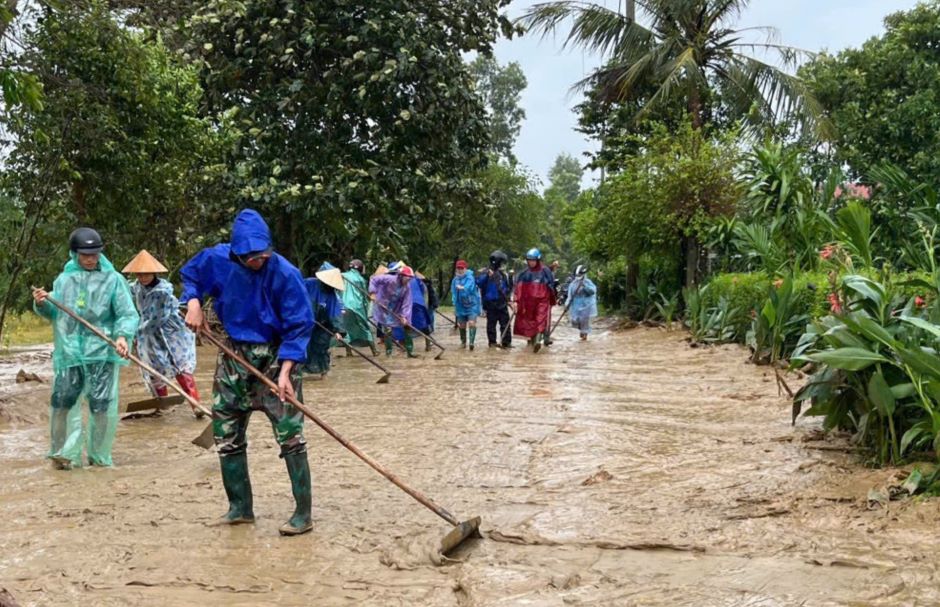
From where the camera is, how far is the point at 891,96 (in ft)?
60.7

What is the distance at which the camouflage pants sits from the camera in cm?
458

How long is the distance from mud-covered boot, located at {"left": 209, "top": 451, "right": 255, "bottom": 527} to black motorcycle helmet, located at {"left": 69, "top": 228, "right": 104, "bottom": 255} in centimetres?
205

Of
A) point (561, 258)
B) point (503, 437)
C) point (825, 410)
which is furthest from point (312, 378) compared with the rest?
point (561, 258)

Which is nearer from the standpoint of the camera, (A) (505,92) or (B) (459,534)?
(B) (459,534)

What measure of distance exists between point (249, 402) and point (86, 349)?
77.3 inches

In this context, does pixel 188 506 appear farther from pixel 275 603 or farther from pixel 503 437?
pixel 503 437

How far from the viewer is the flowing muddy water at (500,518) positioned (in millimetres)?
3750

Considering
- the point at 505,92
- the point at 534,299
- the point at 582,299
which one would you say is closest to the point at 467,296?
the point at 534,299

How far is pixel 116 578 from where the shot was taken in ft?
12.8

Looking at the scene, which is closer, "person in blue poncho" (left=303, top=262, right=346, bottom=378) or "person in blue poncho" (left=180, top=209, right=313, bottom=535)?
"person in blue poncho" (left=180, top=209, right=313, bottom=535)

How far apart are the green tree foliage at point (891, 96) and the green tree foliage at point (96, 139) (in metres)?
12.9

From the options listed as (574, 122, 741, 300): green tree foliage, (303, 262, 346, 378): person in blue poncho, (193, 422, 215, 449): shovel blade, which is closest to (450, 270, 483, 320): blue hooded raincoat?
(574, 122, 741, 300): green tree foliage

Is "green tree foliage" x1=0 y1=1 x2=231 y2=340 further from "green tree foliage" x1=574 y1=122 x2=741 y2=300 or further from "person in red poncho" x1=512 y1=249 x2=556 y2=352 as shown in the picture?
"green tree foliage" x1=574 y1=122 x2=741 y2=300

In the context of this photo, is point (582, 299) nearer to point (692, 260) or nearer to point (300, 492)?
point (692, 260)
